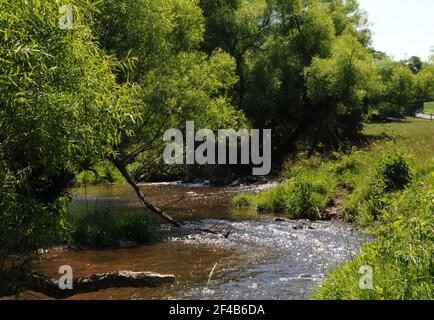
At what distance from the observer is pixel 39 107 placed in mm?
7660

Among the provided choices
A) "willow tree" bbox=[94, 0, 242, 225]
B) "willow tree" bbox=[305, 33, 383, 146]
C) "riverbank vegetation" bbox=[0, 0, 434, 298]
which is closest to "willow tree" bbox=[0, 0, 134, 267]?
"riverbank vegetation" bbox=[0, 0, 434, 298]

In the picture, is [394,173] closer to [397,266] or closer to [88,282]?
[397,266]

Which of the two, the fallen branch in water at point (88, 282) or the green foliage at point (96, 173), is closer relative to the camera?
the fallen branch in water at point (88, 282)

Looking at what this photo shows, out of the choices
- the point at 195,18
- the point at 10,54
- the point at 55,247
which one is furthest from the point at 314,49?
the point at 10,54

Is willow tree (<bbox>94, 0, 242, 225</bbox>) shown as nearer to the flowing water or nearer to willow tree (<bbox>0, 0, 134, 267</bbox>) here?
the flowing water

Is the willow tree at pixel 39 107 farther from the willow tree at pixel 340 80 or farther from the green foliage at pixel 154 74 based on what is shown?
the willow tree at pixel 340 80

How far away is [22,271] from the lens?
8586mm

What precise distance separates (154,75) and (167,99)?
1.36 metres

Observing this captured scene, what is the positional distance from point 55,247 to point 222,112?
37.2 ft

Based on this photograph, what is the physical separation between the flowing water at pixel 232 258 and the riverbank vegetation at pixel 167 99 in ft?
3.80

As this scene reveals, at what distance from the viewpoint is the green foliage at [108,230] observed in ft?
53.2

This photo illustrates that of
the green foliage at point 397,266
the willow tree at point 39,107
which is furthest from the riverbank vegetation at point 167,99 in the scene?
the green foliage at point 397,266

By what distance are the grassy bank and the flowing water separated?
3.91 feet
